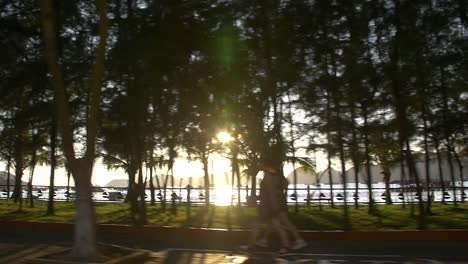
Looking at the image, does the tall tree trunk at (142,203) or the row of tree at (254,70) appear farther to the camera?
the tall tree trunk at (142,203)

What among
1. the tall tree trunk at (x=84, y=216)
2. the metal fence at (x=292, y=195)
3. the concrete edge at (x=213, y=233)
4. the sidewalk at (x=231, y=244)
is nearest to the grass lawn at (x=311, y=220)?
the concrete edge at (x=213, y=233)

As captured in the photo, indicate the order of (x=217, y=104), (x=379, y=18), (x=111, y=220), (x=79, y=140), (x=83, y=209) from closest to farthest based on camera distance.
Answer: (x=83, y=209), (x=379, y=18), (x=217, y=104), (x=111, y=220), (x=79, y=140)

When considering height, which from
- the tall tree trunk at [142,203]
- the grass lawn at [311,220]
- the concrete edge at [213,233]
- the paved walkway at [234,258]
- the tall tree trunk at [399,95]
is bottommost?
the paved walkway at [234,258]

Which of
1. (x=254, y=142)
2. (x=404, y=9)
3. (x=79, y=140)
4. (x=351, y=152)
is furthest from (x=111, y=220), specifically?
(x=404, y=9)

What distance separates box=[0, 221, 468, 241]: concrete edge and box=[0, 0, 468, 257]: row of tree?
1.34 metres

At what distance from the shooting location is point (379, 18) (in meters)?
14.9

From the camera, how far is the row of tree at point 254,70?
558 inches

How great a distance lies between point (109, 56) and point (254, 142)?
15.8 ft

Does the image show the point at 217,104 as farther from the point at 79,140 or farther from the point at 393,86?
the point at 79,140

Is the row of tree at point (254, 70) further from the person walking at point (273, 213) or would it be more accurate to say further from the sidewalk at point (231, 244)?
the person walking at point (273, 213)

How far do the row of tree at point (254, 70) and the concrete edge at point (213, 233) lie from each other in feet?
4.39

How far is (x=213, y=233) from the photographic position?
570 inches

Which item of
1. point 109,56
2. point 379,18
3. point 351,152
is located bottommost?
point 351,152

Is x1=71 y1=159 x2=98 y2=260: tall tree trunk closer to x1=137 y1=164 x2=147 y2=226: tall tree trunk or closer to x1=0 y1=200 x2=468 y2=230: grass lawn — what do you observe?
x1=137 y1=164 x2=147 y2=226: tall tree trunk
